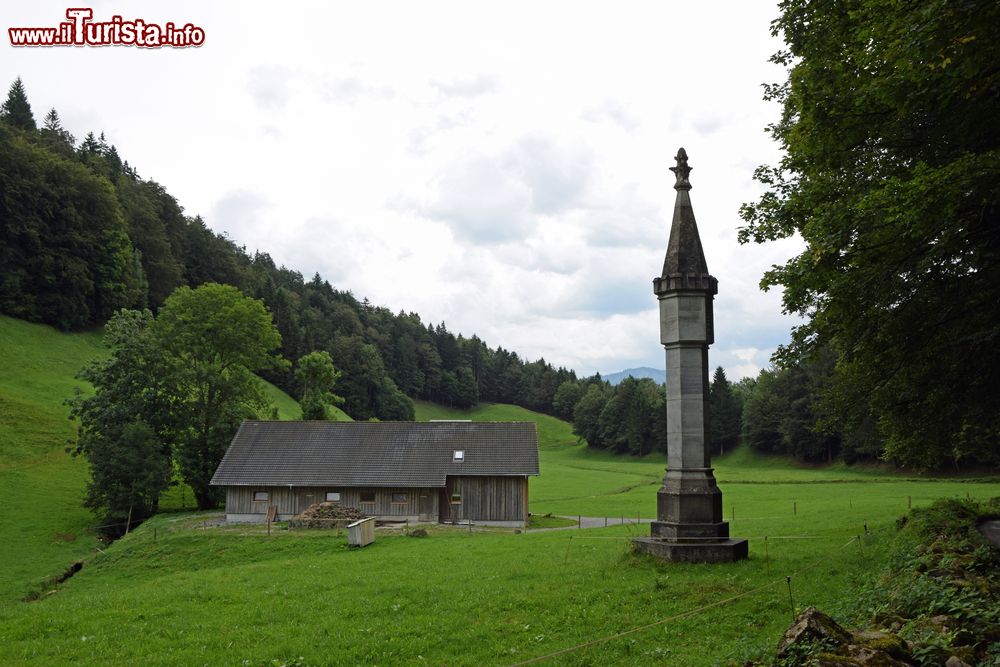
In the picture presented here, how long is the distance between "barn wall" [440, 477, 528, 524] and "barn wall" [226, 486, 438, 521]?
913mm

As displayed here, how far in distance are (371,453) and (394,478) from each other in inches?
117

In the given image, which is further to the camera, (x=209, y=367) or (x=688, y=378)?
(x=209, y=367)

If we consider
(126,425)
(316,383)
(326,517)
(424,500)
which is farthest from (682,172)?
(316,383)

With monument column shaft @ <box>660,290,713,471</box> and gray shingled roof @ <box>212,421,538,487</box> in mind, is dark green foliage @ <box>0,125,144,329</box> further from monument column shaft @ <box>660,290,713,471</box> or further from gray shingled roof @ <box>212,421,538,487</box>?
monument column shaft @ <box>660,290,713,471</box>

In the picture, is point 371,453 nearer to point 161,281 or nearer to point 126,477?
point 126,477

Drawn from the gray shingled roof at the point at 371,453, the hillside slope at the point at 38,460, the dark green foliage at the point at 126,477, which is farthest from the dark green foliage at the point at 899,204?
the dark green foliage at the point at 126,477

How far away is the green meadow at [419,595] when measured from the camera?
10.9m

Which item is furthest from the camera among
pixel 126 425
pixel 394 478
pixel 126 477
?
pixel 126 425

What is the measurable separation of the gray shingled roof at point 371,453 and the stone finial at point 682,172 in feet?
72.0

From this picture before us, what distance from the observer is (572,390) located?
152 meters

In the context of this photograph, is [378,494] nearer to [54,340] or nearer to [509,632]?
[509,632]

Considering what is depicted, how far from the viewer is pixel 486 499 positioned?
3759 cm

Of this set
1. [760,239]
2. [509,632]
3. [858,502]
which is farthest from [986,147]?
[858,502]

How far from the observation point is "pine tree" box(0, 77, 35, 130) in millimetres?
101625
